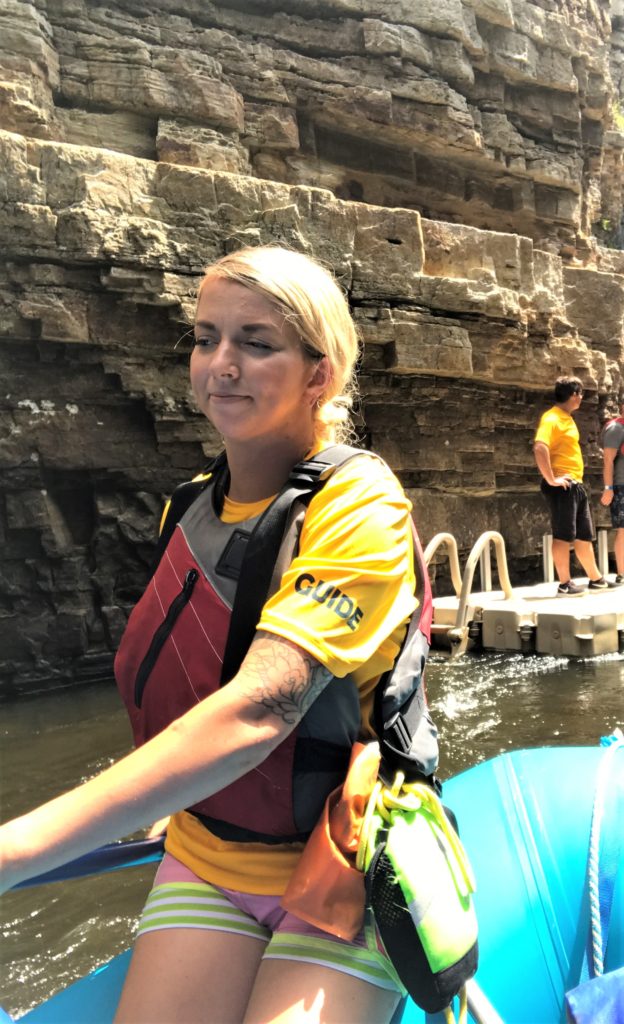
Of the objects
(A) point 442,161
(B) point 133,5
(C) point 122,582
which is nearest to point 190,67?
(B) point 133,5

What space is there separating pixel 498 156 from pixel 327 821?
605 inches

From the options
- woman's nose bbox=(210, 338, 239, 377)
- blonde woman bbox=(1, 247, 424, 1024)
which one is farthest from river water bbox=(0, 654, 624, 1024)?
woman's nose bbox=(210, 338, 239, 377)

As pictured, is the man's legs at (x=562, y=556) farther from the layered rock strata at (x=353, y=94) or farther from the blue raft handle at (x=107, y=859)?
the layered rock strata at (x=353, y=94)

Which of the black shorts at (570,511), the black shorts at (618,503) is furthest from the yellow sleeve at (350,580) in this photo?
the black shorts at (618,503)

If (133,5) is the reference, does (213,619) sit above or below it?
below

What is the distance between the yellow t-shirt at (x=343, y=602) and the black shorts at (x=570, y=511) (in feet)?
21.6

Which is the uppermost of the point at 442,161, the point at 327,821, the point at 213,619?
the point at 442,161

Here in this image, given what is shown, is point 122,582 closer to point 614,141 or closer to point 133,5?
point 133,5

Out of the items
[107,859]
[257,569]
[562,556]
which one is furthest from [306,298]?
[562,556]

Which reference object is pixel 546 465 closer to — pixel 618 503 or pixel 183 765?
pixel 618 503

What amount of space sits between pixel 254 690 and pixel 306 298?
659 millimetres

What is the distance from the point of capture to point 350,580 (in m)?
1.07

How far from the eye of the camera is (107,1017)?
Answer: 1.23m

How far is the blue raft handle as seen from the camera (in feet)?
3.77
